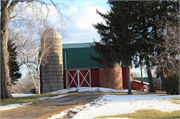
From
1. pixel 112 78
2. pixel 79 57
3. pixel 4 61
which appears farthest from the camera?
pixel 79 57

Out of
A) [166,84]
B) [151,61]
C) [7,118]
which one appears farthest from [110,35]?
[7,118]

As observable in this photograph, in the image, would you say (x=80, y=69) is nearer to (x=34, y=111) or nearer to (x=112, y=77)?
(x=112, y=77)

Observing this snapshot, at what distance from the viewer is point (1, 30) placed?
14664 millimetres

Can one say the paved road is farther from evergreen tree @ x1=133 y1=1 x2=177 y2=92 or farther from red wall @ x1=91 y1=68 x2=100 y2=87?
red wall @ x1=91 y1=68 x2=100 y2=87

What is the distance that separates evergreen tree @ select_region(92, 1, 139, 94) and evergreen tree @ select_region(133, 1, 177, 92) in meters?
0.93

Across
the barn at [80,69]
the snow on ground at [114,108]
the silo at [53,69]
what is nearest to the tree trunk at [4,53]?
the snow on ground at [114,108]

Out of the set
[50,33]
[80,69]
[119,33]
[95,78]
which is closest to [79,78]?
[80,69]

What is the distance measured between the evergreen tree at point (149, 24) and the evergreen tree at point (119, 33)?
36.5 inches

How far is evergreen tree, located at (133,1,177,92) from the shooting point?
2231 cm

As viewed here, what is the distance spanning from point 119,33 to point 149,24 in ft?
13.0

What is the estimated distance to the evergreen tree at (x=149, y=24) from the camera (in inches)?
878

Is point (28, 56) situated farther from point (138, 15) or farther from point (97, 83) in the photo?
point (138, 15)

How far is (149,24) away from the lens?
2286cm

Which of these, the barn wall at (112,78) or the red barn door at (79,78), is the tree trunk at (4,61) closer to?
the barn wall at (112,78)
